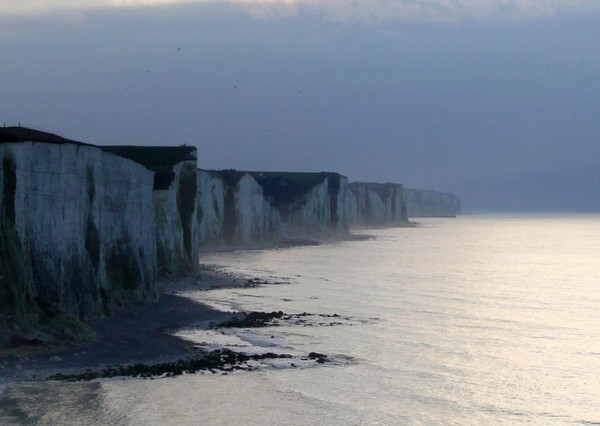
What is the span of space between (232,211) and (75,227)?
60983mm

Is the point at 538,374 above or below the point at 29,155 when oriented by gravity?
below

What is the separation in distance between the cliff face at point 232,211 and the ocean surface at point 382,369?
917 inches

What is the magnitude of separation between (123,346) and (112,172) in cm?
1089

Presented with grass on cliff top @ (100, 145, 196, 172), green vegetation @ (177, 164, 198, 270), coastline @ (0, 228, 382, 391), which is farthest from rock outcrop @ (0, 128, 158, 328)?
grass on cliff top @ (100, 145, 196, 172)

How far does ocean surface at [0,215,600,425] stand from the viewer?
81.6 ft

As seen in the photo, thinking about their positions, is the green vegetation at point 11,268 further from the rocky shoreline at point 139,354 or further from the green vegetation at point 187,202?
the green vegetation at point 187,202

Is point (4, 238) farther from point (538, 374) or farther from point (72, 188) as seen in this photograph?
point (538, 374)

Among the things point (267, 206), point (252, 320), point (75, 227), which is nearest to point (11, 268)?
point (75, 227)

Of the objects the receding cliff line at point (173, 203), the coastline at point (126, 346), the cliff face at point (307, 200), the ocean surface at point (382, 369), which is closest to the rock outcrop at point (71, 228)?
the coastline at point (126, 346)

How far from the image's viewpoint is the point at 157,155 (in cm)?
6184

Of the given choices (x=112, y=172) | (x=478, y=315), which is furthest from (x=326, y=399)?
(x=478, y=315)

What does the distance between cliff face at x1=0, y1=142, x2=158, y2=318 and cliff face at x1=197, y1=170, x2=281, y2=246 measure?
42376mm

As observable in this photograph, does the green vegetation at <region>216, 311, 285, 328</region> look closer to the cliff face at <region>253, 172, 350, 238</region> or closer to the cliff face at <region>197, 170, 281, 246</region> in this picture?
the cliff face at <region>197, 170, 281, 246</region>

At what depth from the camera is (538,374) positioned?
103 ft
